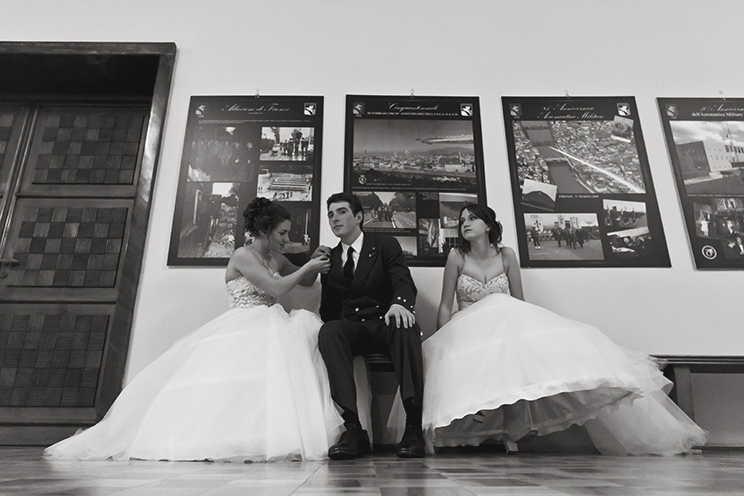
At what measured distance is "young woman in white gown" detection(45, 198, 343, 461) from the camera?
1.69 metres

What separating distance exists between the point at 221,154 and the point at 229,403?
70.6 inches

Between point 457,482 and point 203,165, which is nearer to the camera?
point 457,482

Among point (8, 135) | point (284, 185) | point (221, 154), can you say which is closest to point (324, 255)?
point (284, 185)

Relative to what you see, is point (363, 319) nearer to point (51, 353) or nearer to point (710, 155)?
point (51, 353)

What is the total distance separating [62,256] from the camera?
10.4ft

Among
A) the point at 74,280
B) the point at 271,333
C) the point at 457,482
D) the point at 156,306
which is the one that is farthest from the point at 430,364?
the point at 74,280

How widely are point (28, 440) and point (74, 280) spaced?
0.95 meters

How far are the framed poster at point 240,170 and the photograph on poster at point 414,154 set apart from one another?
294mm

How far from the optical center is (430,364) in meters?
2.12

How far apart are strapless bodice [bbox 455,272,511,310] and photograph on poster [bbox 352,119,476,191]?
703mm

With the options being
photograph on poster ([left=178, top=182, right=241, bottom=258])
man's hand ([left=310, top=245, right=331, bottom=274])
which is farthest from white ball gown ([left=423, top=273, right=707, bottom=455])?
photograph on poster ([left=178, top=182, right=241, bottom=258])

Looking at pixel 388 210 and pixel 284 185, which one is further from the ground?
pixel 284 185

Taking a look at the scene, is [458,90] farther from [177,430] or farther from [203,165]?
[177,430]

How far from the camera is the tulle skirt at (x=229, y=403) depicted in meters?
1.69
